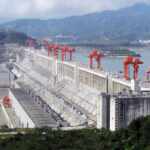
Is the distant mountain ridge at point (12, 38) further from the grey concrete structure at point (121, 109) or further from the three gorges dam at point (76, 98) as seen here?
the grey concrete structure at point (121, 109)

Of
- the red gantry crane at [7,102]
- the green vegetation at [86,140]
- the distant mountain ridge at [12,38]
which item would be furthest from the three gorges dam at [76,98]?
the distant mountain ridge at [12,38]

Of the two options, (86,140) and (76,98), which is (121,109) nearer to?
(86,140)

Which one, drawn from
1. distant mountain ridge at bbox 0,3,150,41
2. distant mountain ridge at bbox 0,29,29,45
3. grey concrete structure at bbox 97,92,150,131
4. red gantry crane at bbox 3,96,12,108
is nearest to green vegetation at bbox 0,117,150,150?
grey concrete structure at bbox 97,92,150,131

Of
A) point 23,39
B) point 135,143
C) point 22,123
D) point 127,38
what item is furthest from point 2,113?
point 127,38

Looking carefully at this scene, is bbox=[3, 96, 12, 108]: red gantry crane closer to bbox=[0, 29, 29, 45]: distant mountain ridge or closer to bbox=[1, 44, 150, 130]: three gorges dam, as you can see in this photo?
bbox=[1, 44, 150, 130]: three gorges dam

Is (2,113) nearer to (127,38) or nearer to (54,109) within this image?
(54,109)

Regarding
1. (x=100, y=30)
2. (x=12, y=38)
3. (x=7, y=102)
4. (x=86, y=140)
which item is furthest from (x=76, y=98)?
(x=100, y=30)
